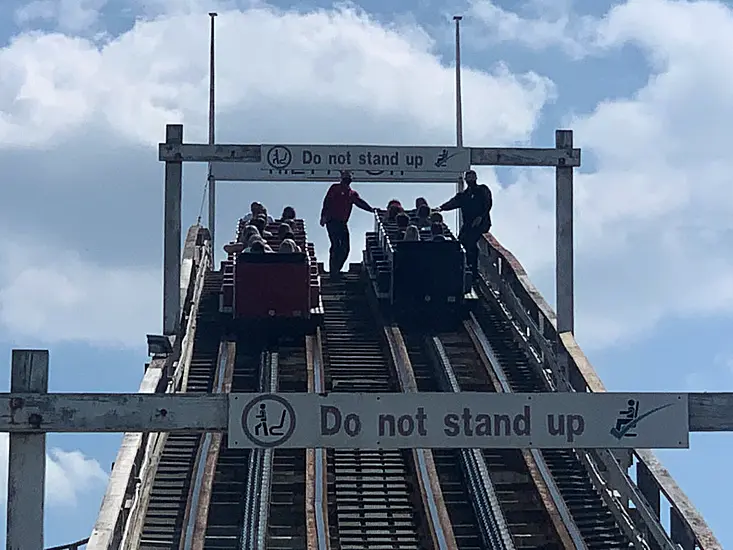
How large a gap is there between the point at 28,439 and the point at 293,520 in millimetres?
6291

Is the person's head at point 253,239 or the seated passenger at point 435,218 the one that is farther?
the seated passenger at point 435,218

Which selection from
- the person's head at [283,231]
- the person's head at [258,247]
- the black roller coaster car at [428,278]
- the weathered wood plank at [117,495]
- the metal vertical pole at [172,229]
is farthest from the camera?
the person's head at [283,231]

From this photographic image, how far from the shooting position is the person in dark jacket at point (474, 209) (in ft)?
74.8

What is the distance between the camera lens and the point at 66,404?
28.2ft

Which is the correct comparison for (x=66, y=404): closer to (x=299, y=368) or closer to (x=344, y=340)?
(x=299, y=368)

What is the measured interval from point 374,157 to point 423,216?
588 centimetres

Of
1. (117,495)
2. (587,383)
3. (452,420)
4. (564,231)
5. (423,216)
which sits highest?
(423,216)

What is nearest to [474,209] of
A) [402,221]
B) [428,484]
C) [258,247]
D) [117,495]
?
[402,221]

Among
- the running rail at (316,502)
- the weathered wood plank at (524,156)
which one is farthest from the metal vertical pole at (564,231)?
the running rail at (316,502)

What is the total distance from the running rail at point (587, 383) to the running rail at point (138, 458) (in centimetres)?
435

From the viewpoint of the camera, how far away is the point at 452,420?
8.84 m

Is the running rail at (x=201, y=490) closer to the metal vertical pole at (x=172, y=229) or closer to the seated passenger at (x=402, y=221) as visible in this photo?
the metal vertical pole at (x=172, y=229)

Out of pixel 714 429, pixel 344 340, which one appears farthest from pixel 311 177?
pixel 714 429

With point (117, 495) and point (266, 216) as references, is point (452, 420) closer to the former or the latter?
point (117, 495)
